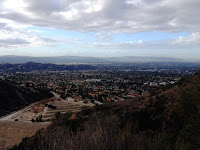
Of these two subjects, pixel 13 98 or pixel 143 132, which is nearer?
pixel 143 132

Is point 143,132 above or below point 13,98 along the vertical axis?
above

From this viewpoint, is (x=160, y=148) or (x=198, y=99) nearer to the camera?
(x=160, y=148)

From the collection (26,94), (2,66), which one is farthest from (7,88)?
(2,66)

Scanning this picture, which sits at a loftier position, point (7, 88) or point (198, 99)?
point (198, 99)

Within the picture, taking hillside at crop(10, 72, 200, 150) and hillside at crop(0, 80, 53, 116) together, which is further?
hillside at crop(0, 80, 53, 116)

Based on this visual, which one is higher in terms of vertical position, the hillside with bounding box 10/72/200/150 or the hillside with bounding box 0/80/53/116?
the hillside with bounding box 10/72/200/150

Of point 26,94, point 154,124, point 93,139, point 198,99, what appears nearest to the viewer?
point 93,139

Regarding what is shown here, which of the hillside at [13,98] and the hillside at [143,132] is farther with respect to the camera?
the hillside at [13,98]

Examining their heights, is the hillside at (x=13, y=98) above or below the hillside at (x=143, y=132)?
below

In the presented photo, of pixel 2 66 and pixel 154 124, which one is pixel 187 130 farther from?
pixel 2 66

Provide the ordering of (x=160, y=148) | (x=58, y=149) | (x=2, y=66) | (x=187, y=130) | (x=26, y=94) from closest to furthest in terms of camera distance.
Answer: (x=58, y=149)
(x=160, y=148)
(x=187, y=130)
(x=26, y=94)
(x=2, y=66)

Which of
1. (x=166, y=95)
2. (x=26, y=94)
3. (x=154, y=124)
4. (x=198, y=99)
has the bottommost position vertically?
(x=26, y=94)
